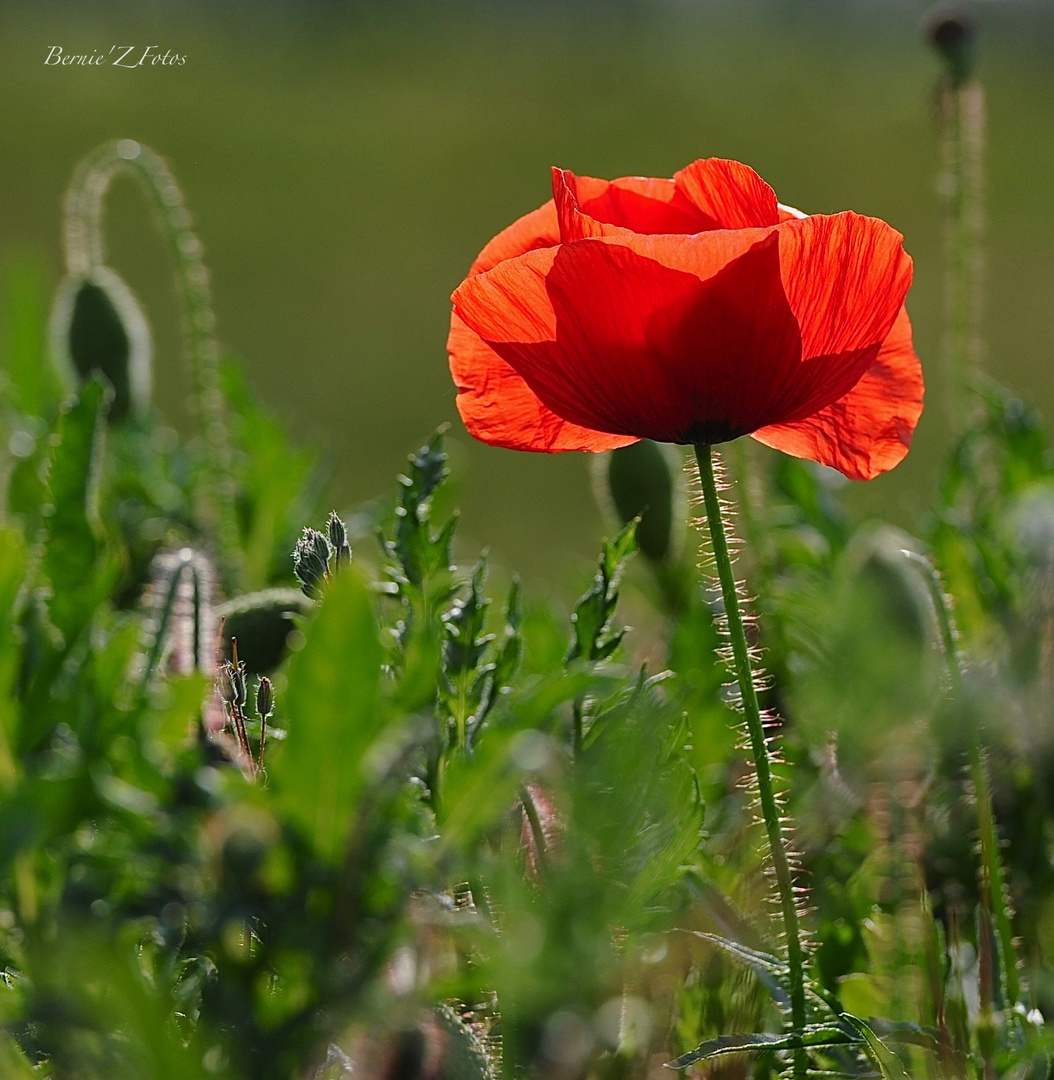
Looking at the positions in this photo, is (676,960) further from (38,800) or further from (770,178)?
(770,178)

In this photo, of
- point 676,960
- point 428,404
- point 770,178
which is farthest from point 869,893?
point 770,178

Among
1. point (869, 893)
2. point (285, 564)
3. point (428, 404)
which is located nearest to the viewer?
point (869, 893)

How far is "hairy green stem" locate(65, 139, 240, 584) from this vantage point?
33.5 inches

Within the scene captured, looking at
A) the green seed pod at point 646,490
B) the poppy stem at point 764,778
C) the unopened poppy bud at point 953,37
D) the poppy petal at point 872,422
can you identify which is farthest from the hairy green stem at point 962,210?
the poppy stem at point 764,778

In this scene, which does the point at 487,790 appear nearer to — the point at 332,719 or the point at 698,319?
the point at 332,719

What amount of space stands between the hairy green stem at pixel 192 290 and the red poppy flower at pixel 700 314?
1.26 feet

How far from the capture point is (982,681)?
520 millimetres

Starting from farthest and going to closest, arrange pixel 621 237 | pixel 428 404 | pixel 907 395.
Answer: pixel 428 404, pixel 907 395, pixel 621 237

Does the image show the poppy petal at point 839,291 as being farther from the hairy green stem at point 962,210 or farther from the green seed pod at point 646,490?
the hairy green stem at point 962,210

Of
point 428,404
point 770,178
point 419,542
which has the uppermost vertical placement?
point 770,178

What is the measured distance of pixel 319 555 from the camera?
366 millimetres

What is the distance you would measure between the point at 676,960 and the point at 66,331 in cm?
60

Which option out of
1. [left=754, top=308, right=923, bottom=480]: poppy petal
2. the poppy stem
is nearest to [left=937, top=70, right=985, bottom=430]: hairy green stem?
[left=754, top=308, right=923, bottom=480]: poppy petal

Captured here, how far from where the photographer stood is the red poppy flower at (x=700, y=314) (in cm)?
43
